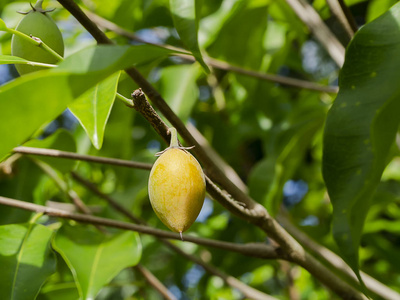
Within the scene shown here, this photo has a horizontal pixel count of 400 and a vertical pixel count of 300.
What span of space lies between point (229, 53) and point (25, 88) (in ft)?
2.91

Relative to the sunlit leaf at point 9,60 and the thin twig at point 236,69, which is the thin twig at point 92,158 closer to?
the sunlit leaf at point 9,60

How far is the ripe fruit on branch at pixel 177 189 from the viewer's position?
19.8 inches

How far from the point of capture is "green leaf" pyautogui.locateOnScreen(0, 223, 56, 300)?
64 centimetres

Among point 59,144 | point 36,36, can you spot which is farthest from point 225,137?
point 36,36

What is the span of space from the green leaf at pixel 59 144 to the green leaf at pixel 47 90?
19.3 inches

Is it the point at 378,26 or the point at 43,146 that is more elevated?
the point at 378,26

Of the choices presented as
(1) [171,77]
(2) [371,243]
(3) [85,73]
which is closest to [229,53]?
(1) [171,77]

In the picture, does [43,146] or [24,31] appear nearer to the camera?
[24,31]

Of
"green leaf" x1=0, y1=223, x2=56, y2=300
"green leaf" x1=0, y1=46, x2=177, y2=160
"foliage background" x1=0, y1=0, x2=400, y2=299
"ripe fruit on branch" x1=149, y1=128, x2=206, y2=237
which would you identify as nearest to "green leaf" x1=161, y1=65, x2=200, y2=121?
"foliage background" x1=0, y1=0, x2=400, y2=299

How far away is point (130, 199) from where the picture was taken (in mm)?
1151

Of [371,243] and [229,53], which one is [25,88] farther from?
[371,243]

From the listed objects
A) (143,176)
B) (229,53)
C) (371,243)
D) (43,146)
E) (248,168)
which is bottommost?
(371,243)

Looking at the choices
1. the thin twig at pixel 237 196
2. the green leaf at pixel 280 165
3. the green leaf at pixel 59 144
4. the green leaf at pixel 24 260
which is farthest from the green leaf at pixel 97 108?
the green leaf at pixel 280 165

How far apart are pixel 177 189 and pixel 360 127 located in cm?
20
